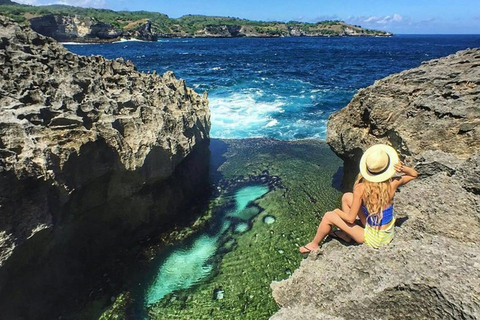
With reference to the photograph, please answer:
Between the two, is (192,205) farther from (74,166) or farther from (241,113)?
(241,113)

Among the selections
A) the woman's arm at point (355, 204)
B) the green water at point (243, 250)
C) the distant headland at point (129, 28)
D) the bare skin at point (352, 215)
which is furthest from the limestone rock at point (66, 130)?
the distant headland at point (129, 28)

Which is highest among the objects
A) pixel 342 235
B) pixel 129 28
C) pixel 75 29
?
pixel 129 28

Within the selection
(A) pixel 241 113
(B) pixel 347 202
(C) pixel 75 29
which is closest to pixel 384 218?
(B) pixel 347 202

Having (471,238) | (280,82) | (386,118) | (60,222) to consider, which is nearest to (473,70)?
(386,118)

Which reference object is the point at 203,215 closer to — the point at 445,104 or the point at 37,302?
the point at 37,302

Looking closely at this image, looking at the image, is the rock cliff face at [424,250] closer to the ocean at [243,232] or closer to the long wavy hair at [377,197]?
the long wavy hair at [377,197]

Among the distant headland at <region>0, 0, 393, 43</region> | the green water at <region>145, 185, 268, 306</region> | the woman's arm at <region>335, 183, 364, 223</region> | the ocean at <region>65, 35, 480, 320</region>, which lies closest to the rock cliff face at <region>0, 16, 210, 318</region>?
the ocean at <region>65, 35, 480, 320</region>

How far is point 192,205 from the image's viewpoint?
33.6 ft

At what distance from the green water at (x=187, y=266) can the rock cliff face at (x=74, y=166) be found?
1213mm

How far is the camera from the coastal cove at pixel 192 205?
156 inches

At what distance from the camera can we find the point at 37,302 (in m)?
6.17

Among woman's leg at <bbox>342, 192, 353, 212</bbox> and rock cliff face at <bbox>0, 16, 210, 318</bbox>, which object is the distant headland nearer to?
rock cliff face at <bbox>0, 16, 210, 318</bbox>

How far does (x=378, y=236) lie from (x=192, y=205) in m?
6.75

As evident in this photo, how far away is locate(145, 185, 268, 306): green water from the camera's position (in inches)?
285
